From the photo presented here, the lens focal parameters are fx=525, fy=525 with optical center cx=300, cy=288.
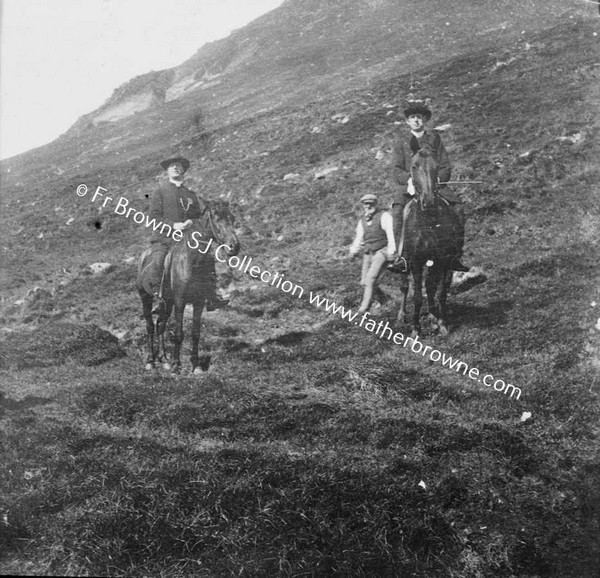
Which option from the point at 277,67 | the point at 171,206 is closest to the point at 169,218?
the point at 171,206

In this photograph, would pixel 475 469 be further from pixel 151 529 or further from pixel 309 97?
pixel 309 97

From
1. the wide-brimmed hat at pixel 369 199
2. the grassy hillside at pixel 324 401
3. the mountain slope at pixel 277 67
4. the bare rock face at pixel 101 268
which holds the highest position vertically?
the mountain slope at pixel 277 67

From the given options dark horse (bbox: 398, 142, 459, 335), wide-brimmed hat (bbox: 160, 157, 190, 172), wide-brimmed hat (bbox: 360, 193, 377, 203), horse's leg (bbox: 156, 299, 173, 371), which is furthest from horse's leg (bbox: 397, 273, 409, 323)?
wide-brimmed hat (bbox: 160, 157, 190, 172)

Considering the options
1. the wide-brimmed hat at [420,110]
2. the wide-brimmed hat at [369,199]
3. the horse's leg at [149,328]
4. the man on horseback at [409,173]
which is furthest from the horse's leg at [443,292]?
the horse's leg at [149,328]

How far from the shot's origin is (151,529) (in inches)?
213

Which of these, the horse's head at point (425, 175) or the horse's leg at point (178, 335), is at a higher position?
the horse's head at point (425, 175)

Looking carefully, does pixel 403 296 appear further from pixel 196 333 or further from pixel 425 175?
pixel 196 333

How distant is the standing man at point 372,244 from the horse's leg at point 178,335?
2379 millimetres

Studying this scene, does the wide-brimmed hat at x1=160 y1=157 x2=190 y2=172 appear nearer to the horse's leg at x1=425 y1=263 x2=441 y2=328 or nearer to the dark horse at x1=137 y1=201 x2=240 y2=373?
the dark horse at x1=137 y1=201 x2=240 y2=373

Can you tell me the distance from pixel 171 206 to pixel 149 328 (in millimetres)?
1722

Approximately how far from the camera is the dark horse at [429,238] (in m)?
6.73

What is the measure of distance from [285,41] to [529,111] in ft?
22.6

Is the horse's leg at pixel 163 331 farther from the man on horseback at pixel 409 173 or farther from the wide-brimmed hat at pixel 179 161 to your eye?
the man on horseback at pixel 409 173

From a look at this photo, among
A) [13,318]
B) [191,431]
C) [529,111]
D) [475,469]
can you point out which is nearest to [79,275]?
[13,318]
